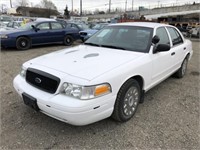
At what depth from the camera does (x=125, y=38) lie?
371 centimetres

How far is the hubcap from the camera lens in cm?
294

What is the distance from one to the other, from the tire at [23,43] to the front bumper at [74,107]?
23.8 feet

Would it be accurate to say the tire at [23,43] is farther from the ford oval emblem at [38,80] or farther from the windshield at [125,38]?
the ford oval emblem at [38,80]

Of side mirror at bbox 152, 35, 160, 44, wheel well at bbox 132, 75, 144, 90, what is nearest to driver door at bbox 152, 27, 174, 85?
side mirror at bbox 152, 35, 160, 44

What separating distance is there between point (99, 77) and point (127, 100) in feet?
2.54

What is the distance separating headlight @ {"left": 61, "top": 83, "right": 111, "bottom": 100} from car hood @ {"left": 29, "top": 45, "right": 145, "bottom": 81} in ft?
0.44

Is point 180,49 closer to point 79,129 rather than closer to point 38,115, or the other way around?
point 79,129

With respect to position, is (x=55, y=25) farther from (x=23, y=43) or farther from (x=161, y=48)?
(x=161, y=48)

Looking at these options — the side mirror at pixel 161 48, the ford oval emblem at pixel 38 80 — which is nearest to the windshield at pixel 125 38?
the side mirror at pixel 161 48

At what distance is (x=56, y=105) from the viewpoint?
2352mm

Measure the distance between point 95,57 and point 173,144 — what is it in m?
1.70

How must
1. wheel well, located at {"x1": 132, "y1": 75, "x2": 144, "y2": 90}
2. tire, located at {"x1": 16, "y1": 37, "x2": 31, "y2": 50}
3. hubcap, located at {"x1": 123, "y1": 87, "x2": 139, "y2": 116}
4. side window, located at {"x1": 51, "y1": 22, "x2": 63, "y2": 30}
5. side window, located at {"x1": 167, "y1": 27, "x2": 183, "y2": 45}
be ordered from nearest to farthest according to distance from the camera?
hubcap, located at {"x1": 123, "y1": 87, "x2": 139, "y2": 116}, wheel well, located at {"x1": 132, "y1": 75, "x2": 144, "y2": 90}, side window, located at {"x1": 167, "y1": 27, "x2": 183, "y2": 45}, tire, located at {"x1": 16, "y1": 37, "x2": 31, "y2": 50}, side window, located at {"x1": 51, "y1": 22, "x2": 63, "y2": 30}

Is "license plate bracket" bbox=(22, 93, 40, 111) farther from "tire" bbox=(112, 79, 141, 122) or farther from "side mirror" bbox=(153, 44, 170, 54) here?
"side mirror" bbox=(153, 44, 170, 54)

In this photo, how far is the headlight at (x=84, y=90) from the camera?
234 cm
